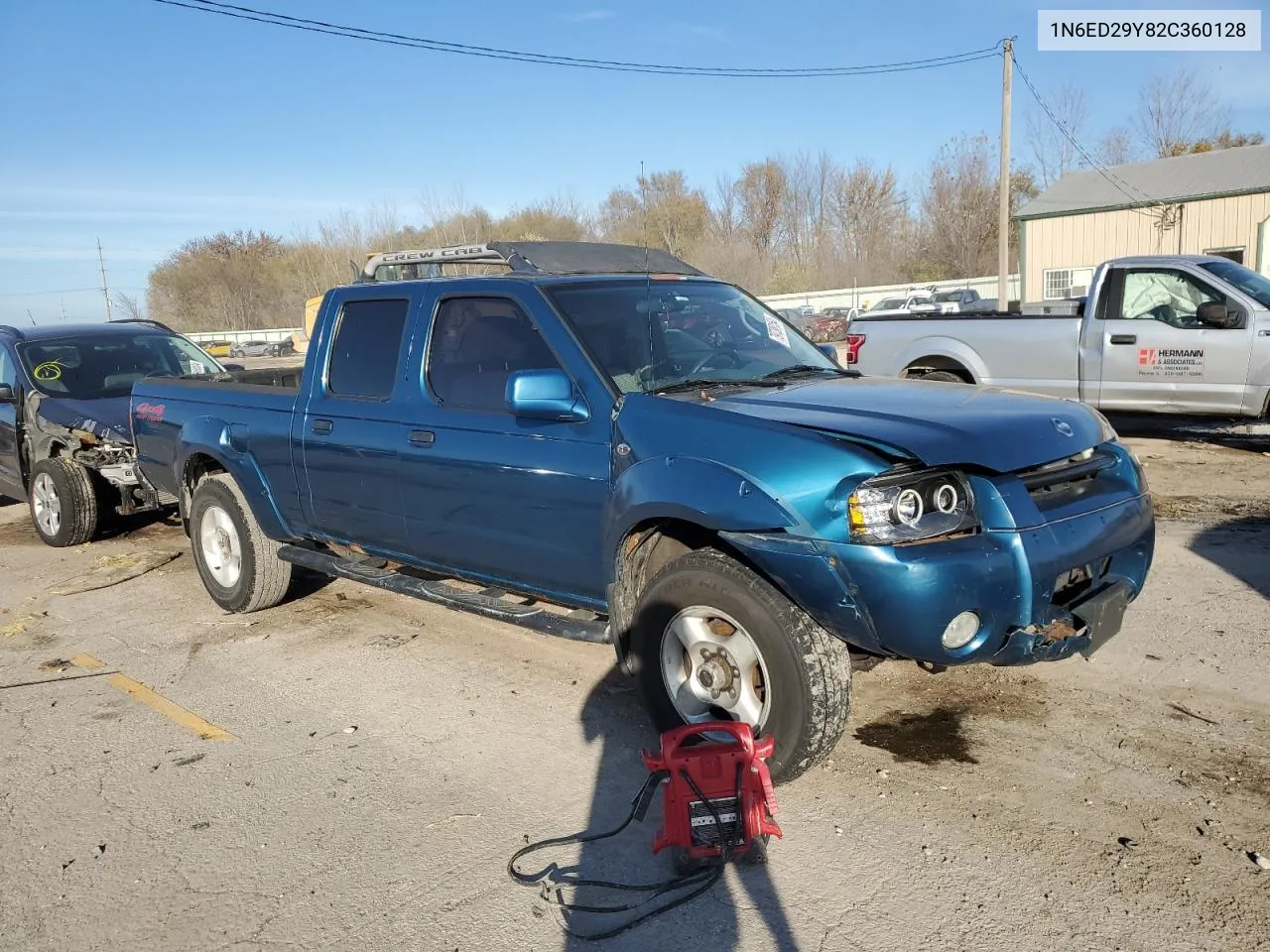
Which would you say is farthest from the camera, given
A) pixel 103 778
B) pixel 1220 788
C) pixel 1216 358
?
pixel 1216 358

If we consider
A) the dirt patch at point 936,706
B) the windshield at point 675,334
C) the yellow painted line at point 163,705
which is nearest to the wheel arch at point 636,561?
the windshield at point 675,334

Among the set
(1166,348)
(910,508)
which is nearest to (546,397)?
(910,508)

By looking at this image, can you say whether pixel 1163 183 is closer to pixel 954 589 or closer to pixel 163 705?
pixel 954 589

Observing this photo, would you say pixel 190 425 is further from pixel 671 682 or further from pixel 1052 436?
pixel 1052 436

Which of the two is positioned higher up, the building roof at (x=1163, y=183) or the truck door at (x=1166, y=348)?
the building roof at (x=1163, y=183)

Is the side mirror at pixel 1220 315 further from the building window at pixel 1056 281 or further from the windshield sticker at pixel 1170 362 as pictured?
the building window at pixel 1056 281

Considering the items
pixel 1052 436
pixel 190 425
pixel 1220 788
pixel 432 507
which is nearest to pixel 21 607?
pixel 190 425

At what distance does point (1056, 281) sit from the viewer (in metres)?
34.3

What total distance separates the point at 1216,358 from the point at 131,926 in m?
9.47

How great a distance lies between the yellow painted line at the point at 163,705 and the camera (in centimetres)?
455

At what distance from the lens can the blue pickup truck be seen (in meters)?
3.30

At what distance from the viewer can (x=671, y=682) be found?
12.6ft

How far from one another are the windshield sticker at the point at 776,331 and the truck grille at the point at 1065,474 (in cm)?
160

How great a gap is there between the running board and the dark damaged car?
8.11 feet
